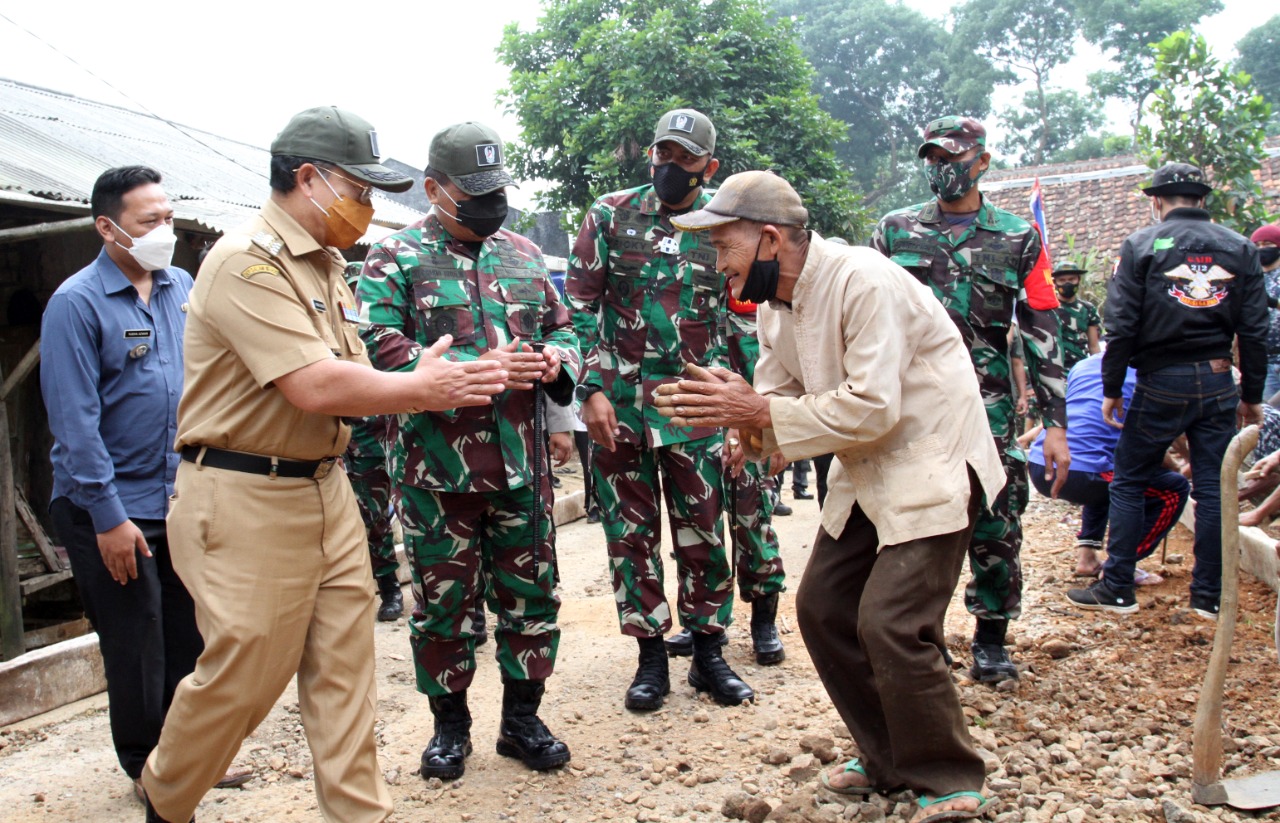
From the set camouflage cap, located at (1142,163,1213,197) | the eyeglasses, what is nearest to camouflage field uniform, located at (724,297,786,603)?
the eyeglasses

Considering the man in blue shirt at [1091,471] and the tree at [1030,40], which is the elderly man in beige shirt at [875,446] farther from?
the tree at [1030,40]

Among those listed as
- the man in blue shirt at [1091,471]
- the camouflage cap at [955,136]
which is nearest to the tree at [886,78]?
the man in blue shirt at [1091,471]

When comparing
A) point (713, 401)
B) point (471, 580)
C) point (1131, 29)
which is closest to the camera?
point (713, 401)

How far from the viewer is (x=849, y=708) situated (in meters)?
3.44

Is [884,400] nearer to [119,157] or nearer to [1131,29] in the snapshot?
[119,157]

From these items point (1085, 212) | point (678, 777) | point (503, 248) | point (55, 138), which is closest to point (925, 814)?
point (678, 777)

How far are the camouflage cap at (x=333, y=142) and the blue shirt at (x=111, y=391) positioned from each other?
108 cm

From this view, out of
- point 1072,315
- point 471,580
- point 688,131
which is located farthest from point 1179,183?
point 1072,315

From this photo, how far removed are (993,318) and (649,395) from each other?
4.83 feet

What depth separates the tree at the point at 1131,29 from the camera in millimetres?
39312

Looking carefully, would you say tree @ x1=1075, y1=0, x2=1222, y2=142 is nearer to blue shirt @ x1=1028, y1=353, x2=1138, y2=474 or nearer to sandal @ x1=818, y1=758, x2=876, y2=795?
blue shirt @ x1=1028, y1=353, x2=1138, y2=474

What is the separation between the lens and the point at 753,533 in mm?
4906

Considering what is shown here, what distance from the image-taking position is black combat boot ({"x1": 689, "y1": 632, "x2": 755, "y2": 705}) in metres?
4.45

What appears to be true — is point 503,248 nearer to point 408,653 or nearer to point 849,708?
point 849,708
